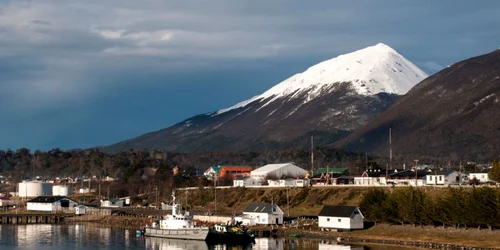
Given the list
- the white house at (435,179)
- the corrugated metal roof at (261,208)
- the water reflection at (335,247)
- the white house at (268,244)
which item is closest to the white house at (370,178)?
the white house at (435,179)

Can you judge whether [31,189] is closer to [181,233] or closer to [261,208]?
[261,208]

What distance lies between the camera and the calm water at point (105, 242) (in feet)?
268

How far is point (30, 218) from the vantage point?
13212cm

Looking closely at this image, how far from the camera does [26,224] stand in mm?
124375

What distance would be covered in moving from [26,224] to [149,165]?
72.6 meters

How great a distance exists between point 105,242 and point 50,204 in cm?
5682

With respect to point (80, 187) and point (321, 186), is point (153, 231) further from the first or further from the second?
point (80, 187)

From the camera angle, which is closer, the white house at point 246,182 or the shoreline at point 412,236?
the shoreline at point 412,236

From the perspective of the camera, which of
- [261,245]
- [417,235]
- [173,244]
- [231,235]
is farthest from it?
[173,244]

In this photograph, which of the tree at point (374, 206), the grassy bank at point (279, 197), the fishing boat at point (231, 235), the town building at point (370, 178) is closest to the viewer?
the fishing boat at point (231, 235)

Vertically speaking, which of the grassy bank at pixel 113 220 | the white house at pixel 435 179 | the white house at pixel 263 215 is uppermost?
the white house at pixel 435 179

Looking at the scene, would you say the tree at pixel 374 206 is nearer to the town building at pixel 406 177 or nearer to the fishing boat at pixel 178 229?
the fishing boat at pixel 178 229

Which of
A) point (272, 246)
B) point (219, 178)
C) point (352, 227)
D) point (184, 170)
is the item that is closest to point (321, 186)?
point (352, 227)

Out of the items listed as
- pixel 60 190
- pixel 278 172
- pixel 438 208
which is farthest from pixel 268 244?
pixel 60 190
